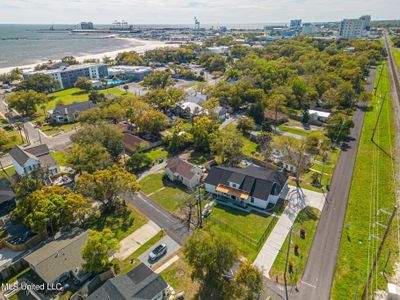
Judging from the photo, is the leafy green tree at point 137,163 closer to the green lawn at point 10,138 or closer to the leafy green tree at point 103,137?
the leafy green tree at point 103,137

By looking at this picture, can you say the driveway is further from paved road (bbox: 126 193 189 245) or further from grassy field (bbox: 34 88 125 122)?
grassy field (bbox: 34 88 125 122)

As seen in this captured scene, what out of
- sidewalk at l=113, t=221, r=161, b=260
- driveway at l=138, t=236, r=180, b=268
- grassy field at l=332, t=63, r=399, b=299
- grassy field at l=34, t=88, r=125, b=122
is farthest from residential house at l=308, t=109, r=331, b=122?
grassy field at l=34, t=88, r=125, b=122

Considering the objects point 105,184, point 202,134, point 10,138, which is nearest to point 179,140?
point 202,134

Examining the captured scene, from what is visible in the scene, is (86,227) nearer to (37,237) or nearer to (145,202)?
(37,237)

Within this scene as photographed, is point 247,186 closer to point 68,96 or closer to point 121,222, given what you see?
point 121,222

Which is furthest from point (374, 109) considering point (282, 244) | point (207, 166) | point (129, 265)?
point (129, 265)

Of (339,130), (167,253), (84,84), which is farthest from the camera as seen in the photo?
(84,84)

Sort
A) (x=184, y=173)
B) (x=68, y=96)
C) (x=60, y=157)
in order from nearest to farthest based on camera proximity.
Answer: (x=184, y=173) → (x=60, y=157) → (x=68, y=96)
